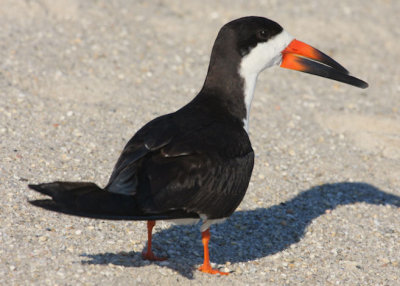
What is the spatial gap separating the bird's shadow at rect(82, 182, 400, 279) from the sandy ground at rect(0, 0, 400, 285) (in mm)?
17

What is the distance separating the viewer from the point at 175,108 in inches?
305

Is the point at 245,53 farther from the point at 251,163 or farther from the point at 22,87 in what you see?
the point at 22,87

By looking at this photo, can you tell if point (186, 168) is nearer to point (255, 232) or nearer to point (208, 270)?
point (208, 270)

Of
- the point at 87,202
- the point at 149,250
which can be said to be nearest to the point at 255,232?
the point at 149,250

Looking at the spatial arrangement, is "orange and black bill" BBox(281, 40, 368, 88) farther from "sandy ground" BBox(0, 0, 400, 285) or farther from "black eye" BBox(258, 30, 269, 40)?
"sandy ground" BBox(0, 0, 400, 285)

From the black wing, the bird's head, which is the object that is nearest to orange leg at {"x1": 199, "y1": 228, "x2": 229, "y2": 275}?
the black wing

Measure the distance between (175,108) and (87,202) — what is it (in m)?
3.93

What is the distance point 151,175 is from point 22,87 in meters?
3.73

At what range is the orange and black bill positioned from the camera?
5527 millimetres

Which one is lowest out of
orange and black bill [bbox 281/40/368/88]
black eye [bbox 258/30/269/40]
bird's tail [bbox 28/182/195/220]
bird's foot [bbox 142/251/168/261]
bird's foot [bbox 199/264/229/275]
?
bird's foot [bbox 199/264/229/275]

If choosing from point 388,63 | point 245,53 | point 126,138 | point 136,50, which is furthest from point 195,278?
point 388,63

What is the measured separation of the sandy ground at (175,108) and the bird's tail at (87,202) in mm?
650

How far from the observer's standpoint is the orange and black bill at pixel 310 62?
5527 millimetres

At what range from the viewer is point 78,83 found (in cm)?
788
